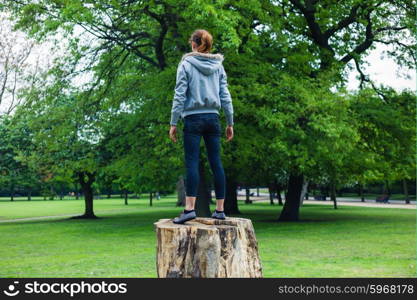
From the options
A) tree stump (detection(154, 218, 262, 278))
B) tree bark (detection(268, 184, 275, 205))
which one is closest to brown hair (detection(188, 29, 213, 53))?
tree stump (detection(154, 218, 262, 278))

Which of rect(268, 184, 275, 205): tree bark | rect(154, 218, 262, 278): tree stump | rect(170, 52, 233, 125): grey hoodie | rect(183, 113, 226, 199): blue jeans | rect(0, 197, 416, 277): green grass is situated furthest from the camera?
rect(268, 184, 275, 205): tree bark

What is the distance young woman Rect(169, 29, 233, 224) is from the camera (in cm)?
678

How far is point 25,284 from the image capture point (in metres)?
7.93

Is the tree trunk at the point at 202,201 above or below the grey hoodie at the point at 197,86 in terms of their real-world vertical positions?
below

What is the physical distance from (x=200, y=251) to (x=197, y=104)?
1.71 meters

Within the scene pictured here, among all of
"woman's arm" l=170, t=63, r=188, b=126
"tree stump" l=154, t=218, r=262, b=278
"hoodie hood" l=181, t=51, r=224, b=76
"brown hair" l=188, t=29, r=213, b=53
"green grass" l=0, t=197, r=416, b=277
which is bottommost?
"green grass" l=0, t=197, r=416, b=277

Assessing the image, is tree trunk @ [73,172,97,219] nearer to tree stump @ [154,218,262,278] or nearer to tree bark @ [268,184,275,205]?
tree bark @ [268,184,275,205]

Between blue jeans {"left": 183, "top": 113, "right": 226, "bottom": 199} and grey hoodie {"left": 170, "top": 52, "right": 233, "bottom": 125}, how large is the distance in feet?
0.31

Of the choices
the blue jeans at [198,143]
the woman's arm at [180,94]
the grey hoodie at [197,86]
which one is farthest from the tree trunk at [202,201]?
the woman's arm at [180,94]

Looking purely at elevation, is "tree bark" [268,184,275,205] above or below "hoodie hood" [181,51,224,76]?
below

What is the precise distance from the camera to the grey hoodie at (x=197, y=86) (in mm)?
6750

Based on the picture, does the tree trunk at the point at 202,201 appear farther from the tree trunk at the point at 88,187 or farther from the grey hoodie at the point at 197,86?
the grey hoodie at the point at 197,86

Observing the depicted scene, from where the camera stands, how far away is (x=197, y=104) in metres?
6.80

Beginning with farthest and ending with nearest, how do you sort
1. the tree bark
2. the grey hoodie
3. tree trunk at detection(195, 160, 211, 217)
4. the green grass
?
the tree bark < tree trunk at detection(195, 160, 211, 217) < the green grass < the grey hoodie
